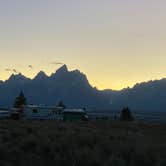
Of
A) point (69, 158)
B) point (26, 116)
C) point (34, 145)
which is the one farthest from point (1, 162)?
point (26, 116)

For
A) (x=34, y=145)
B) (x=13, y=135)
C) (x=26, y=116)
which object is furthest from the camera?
(x=26, y=116)

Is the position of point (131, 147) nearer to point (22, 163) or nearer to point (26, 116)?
point (22, 163)

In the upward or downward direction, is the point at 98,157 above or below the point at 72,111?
below

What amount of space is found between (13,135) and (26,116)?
158 feet

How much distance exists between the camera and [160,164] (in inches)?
733

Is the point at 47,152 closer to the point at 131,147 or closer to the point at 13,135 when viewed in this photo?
the point at 131,147

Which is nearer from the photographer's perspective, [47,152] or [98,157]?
[98,157]

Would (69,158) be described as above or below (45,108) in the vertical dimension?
below

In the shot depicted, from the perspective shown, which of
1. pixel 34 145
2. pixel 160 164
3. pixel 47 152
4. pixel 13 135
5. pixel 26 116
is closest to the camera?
pixel 160 164

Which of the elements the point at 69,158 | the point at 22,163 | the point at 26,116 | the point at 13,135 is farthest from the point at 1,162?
the point at 26,116

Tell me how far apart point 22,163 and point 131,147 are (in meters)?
5.43

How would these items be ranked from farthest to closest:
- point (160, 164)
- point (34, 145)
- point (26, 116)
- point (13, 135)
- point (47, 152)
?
point (26, 116) → point (13, 135) → point (34, 145) → point (47, 152) → point (160, 164)

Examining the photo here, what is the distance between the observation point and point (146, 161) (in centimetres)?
1955

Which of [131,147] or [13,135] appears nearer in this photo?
[131,147]
